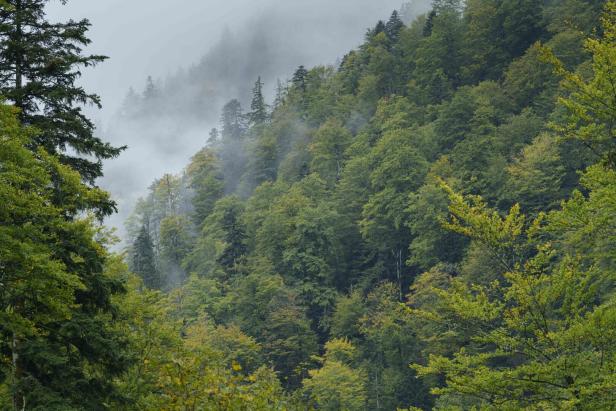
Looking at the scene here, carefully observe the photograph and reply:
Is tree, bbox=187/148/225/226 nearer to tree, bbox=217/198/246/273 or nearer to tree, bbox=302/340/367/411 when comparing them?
tree, bbox=217/198/246/273

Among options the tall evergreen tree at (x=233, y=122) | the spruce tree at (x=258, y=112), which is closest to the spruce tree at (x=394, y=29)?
the spruce tree at (x=258, y=112)

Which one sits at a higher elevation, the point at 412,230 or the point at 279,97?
the point at 279,97

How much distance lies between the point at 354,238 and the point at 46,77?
46.7m

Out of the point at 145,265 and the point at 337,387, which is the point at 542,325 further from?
the point at 145,265

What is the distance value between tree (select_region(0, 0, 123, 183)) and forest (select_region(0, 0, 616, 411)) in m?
0.06

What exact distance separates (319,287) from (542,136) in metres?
23.9

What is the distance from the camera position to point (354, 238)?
57.2 m

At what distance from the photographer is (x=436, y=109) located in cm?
6125

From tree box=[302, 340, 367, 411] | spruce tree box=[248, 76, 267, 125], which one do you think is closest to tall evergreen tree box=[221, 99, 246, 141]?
spruce tree box=[248, 76, 267, 125]

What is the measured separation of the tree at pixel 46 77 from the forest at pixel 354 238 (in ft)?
0.19

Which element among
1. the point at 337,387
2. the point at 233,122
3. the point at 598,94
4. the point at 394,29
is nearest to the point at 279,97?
the point at 233,122

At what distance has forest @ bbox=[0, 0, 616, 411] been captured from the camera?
9.52 meters

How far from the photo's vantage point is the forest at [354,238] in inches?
375

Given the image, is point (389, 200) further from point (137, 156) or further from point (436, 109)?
point (137, 156)
